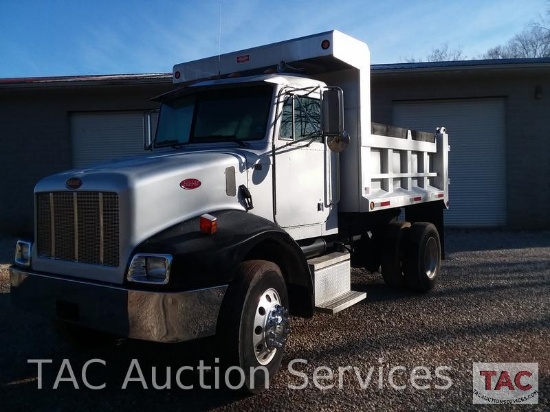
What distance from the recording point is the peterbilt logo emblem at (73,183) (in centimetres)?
380

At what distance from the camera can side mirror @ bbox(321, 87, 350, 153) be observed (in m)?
4.69

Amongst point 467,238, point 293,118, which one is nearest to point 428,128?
point 467,238

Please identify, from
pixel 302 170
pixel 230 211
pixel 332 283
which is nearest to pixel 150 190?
pixel 230 211

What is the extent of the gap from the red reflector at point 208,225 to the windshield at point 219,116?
1311mm

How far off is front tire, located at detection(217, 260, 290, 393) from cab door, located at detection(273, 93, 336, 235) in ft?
2.80

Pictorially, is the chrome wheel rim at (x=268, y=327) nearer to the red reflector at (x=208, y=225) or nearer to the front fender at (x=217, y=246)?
the front fender at (x=217, y=246)

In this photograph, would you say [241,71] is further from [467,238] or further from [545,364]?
[467,238]

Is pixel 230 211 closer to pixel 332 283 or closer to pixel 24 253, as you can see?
pixel 332 283

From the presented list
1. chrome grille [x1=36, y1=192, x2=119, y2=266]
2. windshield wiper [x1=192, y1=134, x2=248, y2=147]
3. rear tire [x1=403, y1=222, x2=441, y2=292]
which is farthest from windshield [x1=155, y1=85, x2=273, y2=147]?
rear tire [x1=403, y1=222, x2=441, y2=292]

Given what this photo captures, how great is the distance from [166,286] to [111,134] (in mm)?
11568

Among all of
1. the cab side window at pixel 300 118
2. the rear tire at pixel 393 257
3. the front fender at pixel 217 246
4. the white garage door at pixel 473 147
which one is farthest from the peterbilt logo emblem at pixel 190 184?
the white garage door at pixel 473 147

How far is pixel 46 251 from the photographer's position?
4.08 metres

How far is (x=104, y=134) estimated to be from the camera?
45.9 ft

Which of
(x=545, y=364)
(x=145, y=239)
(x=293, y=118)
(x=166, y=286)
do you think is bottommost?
(x=545, y=364)
